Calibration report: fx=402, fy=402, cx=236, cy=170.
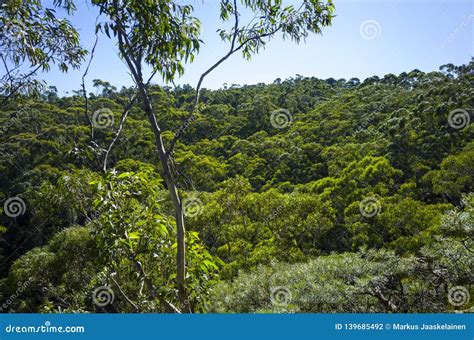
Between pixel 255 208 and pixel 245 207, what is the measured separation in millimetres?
434

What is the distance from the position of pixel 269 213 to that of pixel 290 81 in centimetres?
4537

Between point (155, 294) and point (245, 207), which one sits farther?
point (245, 207)

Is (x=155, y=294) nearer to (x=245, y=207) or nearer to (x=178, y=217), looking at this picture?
(x=178, y=217)

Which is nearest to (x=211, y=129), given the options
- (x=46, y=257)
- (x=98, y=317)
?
(x=46, y=257)

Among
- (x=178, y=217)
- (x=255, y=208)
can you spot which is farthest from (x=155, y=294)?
(x=255, y=208)

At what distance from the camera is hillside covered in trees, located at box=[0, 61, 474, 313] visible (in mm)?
3004

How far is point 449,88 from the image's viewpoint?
2538cm

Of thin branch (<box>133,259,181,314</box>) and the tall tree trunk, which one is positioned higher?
the tall tree trunk

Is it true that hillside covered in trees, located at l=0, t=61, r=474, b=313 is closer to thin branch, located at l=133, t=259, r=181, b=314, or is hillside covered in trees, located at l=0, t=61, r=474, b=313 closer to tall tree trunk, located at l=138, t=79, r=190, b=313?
thin branch, located at l=133, t=259, r=181, b=314

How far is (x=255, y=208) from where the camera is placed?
17.3m

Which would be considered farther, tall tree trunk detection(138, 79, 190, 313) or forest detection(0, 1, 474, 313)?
forest detection(0, 1, 474, 313)

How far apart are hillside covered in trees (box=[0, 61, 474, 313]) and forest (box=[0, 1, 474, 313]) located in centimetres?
4

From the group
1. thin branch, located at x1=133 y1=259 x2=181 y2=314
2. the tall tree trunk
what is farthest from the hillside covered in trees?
the tall tree trunk

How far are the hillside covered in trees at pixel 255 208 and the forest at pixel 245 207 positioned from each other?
0.12 feet
